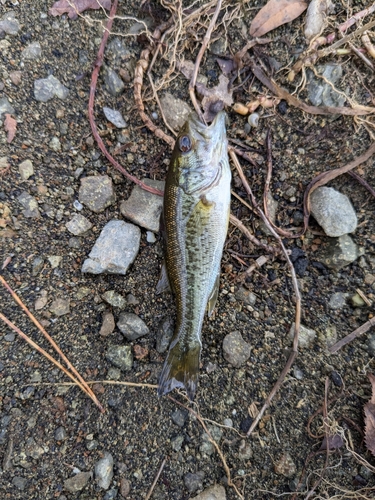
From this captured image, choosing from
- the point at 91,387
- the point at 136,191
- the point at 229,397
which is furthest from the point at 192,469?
the point at 136,191

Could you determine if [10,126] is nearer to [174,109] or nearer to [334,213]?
[174,109]

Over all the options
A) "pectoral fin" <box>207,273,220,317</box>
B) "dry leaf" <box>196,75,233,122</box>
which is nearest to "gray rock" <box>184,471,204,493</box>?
"pectoral fin" <box>207,273,220,317</box>

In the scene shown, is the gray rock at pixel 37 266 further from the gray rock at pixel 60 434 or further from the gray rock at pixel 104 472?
the gray rock at pixel 104 472

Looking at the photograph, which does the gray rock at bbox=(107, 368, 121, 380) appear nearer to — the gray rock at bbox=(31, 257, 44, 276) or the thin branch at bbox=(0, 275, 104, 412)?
the thin branch at bbox=(0, 275, 104, 412)

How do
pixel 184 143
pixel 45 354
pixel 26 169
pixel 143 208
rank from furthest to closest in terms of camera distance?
1. pixel 143 208
2. pixel 26 169
3. pixel 45 354
4. pixel 184 143

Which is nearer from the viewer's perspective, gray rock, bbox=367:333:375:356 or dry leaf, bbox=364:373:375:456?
dry leaf, bbox=364:373:375:456

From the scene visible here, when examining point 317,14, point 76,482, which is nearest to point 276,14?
point 317,14
